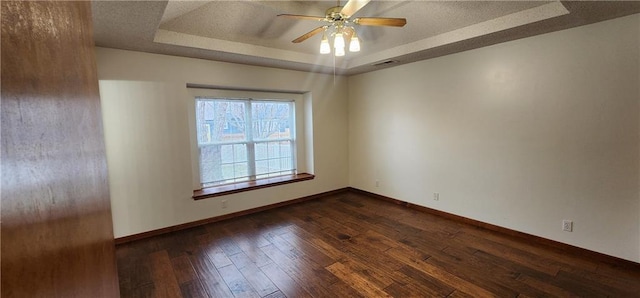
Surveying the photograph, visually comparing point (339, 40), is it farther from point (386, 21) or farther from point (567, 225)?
point (567, 225)

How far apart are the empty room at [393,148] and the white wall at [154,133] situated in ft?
0.05

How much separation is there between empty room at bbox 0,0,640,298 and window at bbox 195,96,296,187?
0.02m

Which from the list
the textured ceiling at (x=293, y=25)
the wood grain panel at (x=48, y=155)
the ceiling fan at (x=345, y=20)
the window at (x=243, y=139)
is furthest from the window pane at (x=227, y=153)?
the wood grain panel at (x=48, y=155)

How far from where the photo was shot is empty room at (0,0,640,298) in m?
2.34

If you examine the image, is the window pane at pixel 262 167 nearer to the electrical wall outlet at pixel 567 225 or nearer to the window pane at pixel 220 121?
the window pane at pixel 220 121

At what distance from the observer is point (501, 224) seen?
3223mm

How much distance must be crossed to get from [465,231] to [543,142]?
1294 mm

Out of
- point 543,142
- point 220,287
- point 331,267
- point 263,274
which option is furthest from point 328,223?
point 543,142

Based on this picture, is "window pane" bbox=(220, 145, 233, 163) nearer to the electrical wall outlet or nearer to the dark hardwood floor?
the dark hardwood floor

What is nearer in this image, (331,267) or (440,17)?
(331,267)

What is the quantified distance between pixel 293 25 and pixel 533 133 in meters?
2.84

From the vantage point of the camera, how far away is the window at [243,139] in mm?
3799

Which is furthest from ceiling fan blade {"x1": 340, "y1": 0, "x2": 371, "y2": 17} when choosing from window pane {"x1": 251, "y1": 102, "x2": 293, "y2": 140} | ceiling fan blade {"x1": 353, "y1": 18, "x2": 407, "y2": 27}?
window pane {"x1": 251, "y1": 102, "x2": 293, "y2": 140}

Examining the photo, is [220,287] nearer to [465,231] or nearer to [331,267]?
[331,267]
